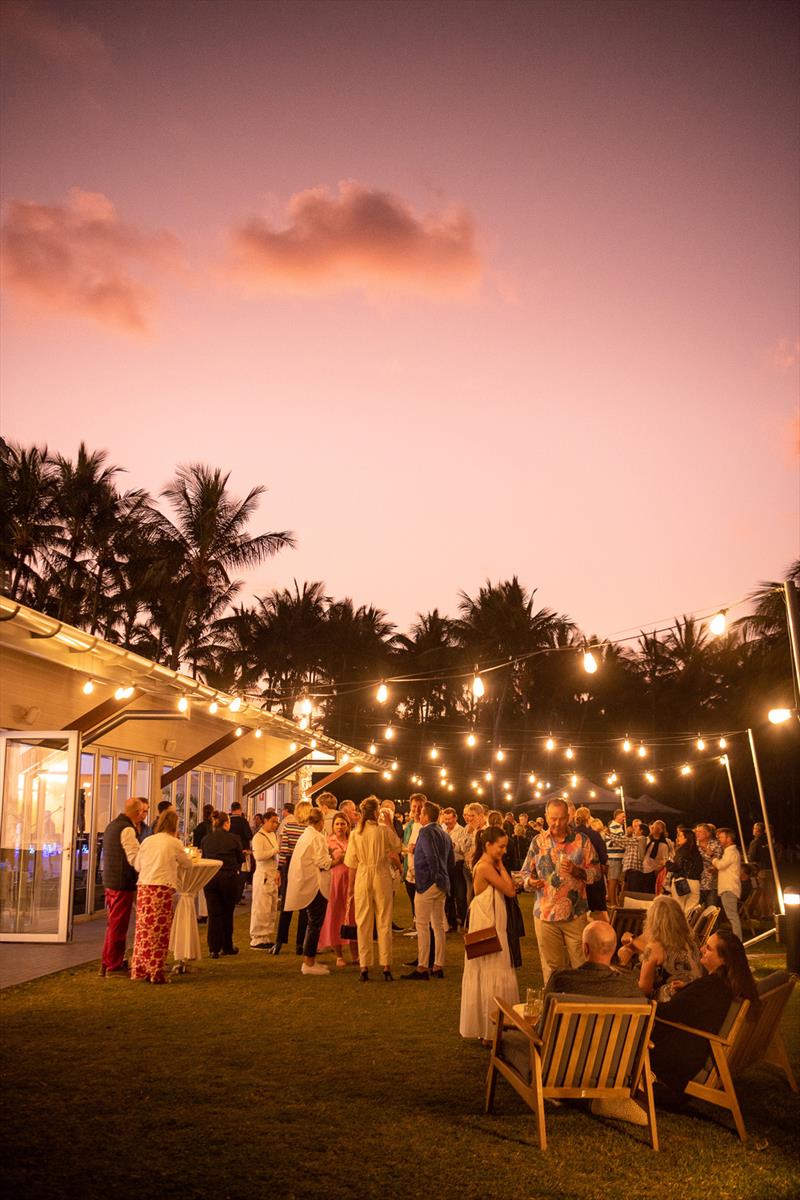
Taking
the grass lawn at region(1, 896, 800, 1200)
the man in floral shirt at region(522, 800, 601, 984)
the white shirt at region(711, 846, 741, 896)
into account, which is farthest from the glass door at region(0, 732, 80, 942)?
the white shirt at region(711, 846, 741, 896)

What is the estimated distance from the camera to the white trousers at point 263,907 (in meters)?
13.9

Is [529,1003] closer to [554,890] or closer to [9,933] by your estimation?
[554,890]

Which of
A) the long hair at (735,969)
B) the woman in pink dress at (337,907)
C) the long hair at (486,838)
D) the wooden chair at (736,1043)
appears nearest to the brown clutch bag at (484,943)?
the long hair at (486,838)

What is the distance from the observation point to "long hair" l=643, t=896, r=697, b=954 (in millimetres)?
6297

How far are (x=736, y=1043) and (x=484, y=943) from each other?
2.06m

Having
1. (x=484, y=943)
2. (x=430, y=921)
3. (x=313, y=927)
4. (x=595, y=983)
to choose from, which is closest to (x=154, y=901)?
(x=313, y=927)

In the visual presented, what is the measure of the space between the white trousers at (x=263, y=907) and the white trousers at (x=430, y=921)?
11.9 feet

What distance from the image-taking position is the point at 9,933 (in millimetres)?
13547

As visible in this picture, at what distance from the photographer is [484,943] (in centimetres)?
725

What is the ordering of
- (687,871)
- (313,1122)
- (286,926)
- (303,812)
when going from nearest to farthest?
(313,1122), (303,812), (286,926), (687,871)

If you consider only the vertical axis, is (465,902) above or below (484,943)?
above

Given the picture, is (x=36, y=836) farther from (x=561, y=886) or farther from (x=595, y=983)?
(x=595, y=983)

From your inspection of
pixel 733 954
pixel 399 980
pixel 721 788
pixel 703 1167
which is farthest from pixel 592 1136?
pixel 721 788

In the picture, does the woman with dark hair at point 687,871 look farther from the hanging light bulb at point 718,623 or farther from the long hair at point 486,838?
the long hair at point 486,838
